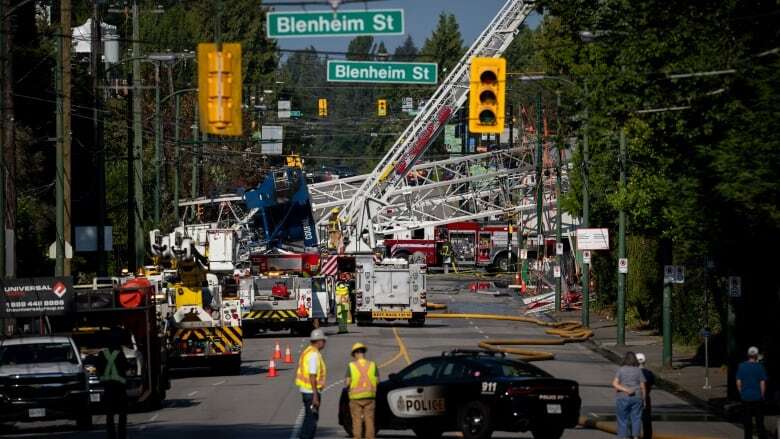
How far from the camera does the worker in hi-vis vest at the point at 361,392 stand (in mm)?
21156

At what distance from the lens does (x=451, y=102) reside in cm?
6788

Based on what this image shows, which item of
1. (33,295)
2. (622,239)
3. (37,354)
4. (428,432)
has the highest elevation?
(622,239)

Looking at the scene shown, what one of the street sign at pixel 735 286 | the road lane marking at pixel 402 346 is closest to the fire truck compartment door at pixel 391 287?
the road lane marking at pixel 402 346

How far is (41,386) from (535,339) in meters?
26.4

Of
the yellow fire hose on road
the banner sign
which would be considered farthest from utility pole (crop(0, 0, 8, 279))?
the yellow fire hose on road

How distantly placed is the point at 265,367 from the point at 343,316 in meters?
12.4

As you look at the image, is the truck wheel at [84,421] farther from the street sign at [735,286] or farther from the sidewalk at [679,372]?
the street sign at [735,286]

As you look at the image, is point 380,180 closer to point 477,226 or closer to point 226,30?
point 477,226

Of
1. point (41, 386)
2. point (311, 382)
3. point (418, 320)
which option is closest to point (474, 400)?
point (311, 382)

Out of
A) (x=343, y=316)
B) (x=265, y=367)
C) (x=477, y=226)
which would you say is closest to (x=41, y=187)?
(x=343, y=316)

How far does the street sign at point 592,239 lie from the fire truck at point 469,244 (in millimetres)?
44816

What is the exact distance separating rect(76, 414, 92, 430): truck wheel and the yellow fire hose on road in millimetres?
13110

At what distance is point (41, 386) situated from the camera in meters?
26.0

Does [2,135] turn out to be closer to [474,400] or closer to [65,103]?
[65,103]
